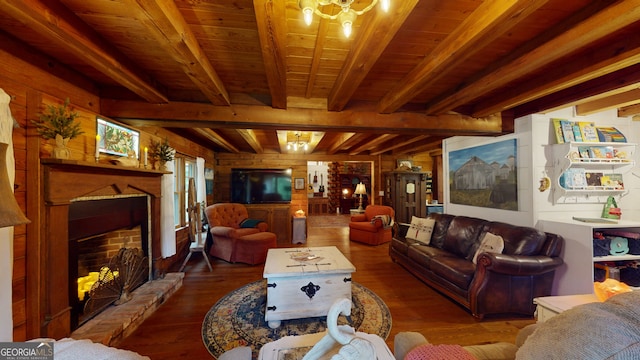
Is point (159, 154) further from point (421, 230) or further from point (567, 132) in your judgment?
point (567, 132)

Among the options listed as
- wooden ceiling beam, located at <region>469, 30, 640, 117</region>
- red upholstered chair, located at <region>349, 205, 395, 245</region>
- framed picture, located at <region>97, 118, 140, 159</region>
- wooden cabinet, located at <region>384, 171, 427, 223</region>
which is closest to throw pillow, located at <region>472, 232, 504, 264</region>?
wooden ceiling beam, located at <region>469, 30, 640, 117</region>

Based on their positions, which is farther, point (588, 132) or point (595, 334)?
point (588, 132)

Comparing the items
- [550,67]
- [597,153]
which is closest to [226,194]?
[550,67]

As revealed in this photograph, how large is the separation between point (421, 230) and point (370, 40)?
3160mm

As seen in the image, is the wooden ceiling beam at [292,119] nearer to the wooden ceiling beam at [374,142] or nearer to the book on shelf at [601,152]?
the book on shelf at [601,152]

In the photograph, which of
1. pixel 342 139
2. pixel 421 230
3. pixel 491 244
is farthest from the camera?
pixel 342 139

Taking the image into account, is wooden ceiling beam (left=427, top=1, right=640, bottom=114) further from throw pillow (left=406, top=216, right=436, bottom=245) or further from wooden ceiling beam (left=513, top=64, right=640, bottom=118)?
throw pillow (left=406, top=216, right=436, bottom=245)

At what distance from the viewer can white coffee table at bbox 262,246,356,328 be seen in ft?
6.96

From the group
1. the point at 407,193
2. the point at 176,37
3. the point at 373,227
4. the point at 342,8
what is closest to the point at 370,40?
the point at 342,8

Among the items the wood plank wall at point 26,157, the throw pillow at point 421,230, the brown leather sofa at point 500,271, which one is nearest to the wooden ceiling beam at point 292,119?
the wood plank wall at point 26,157

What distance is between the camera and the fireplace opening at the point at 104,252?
71.9 inches

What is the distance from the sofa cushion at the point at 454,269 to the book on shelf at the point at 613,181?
1.81m

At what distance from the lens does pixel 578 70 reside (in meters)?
1.72

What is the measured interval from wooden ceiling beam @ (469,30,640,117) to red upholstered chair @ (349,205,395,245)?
10.2 feet
